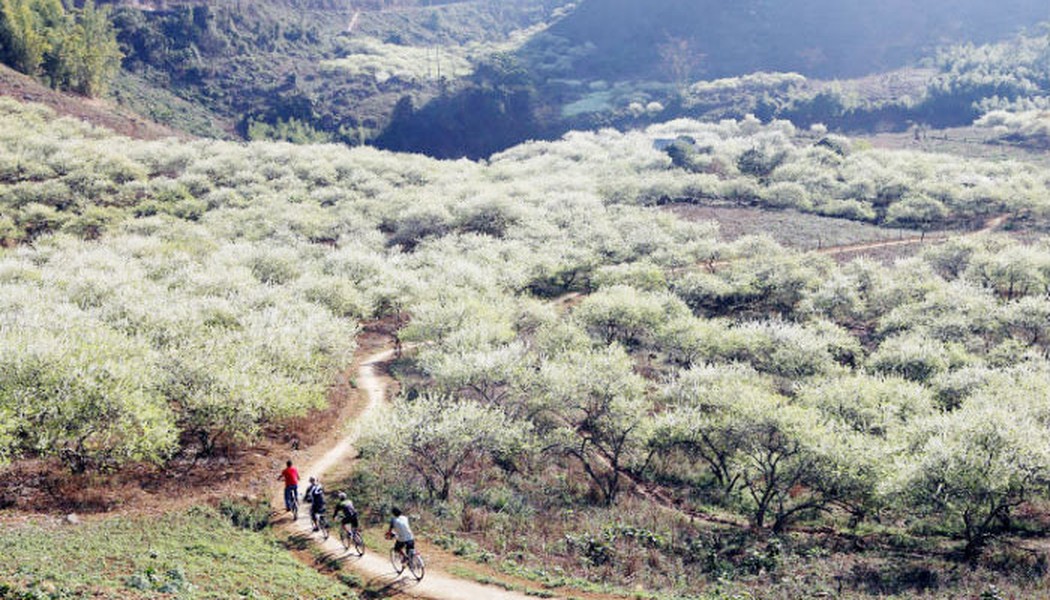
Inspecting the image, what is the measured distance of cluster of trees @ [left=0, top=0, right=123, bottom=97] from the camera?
114 meters

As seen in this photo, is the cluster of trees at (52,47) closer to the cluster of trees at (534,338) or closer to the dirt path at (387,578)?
the cluster of trees at (534,338)

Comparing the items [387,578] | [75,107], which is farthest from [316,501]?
[75,107]

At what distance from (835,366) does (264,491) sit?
38.6m

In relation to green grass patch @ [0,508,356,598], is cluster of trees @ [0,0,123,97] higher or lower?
higher

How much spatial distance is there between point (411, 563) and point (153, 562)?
8656mm

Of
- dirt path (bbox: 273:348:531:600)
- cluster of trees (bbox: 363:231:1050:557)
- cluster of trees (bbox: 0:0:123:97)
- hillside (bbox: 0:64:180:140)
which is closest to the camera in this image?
dirt path (bbox: 273:348:531:600)

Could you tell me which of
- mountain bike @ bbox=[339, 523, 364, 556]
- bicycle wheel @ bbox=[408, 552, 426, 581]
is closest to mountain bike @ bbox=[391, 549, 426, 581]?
bicycle wheel @ bbox=[408, 552, 426, 581]

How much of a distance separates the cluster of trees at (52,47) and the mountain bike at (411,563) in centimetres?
13503

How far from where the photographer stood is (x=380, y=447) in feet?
101

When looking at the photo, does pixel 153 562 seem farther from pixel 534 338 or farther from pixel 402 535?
pixel 534 338

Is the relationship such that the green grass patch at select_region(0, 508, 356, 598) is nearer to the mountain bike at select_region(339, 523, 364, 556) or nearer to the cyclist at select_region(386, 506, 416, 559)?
the mountain bike at select_region(339, 523, 364, 556)

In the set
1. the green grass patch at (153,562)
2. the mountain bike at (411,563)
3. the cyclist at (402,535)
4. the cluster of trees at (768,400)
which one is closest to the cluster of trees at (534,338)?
the cluster of trees at (768,400)

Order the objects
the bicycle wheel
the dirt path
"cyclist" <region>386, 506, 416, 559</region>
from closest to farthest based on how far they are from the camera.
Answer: "cyclist" <region>386, 506, 416, 559</region> → the dirt path → the bicycle wheel

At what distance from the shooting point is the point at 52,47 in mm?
118375
